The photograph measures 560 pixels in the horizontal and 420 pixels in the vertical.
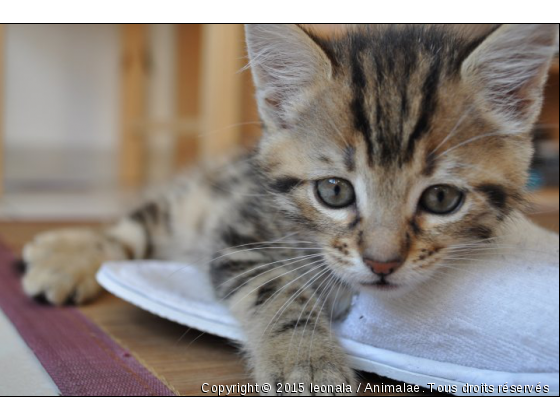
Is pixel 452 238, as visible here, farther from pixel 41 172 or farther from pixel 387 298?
pixel 41 172

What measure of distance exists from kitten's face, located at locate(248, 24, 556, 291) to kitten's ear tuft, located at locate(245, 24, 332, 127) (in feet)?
0.07

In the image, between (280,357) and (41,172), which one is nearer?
(280,357)

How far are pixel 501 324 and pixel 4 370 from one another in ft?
2.51

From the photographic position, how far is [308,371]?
37.1 inches

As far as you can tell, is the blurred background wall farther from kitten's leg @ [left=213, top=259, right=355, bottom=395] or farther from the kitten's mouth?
the kitten's mouth

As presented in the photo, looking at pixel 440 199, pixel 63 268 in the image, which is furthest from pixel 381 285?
pixel 63 268

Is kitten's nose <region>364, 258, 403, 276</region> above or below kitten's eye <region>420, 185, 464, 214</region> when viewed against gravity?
below

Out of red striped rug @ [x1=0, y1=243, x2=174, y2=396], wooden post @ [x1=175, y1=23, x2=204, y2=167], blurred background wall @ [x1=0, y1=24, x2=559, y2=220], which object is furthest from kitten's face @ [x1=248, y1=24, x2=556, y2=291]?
wooden post @ [x1=175, y1=23, x2=204, y2=167]

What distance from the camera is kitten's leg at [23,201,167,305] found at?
4.84ft

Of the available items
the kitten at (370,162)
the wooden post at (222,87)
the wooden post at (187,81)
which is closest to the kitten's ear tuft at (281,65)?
the kitten at (370,162)

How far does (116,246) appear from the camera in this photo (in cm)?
170

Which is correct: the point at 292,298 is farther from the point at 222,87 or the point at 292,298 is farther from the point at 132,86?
the point at 132,86

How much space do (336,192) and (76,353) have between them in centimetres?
53

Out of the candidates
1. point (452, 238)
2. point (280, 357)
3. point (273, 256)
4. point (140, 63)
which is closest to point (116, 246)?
point (273, 256)
